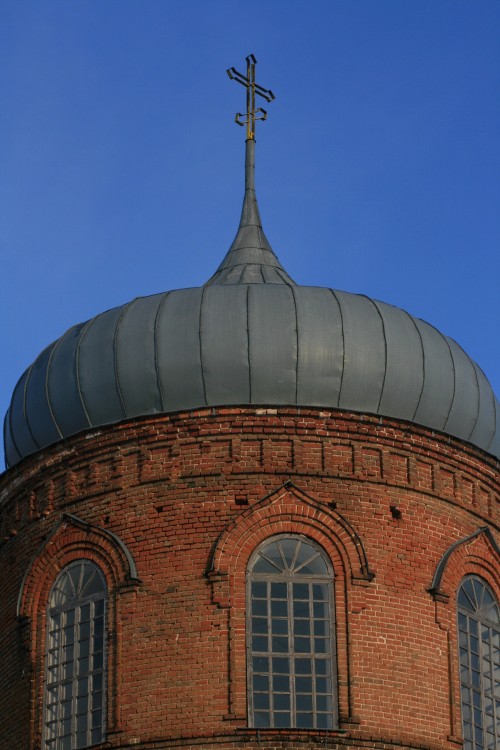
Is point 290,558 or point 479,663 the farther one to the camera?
point 479,663

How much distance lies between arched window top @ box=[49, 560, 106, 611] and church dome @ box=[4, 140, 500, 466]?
5.62 feet

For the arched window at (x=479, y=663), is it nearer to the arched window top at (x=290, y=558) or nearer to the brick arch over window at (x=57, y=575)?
the arched window top at (x=290, y=558)

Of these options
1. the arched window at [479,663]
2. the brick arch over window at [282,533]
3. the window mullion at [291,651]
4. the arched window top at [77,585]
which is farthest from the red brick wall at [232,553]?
the window mullion at [291,651]

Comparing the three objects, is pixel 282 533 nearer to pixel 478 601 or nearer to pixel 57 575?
pixel 478 601

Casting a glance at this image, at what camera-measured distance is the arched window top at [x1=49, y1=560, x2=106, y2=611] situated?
2452 centimetres

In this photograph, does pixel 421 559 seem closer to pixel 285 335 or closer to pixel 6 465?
pixel 285 335

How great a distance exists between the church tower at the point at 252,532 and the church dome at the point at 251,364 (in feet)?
0.09

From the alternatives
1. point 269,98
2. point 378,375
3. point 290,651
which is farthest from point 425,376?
point 269,98

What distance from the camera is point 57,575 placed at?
24859mm

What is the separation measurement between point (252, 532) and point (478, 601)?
300 cm

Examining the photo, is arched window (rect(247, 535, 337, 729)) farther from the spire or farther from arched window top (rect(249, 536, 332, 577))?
the spire

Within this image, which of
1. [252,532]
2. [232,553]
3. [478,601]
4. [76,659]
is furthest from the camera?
[478,601]

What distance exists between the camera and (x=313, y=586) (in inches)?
944

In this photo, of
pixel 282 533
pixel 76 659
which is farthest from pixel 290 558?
pixel 76 659
